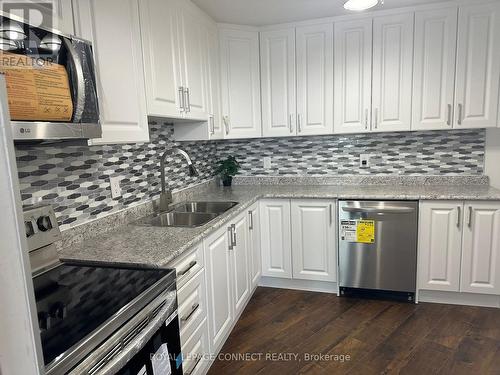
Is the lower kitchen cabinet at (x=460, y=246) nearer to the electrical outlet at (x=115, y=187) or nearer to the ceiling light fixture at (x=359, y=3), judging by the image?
the ceiling light fixture at (x=359, y=3)

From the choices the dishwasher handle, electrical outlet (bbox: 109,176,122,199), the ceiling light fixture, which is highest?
the ceiling light fixture

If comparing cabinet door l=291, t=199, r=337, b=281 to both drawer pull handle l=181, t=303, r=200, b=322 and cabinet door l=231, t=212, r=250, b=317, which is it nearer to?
cabinet door l=231, t=212, r=250, b=317

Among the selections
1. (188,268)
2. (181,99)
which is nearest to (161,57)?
(181,99)

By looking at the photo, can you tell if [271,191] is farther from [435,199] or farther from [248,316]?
[435,199]

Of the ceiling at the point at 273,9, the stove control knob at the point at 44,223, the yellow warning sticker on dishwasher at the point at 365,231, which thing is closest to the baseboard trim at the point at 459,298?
the yellow warning sticker on dishwasher at the point at 365,231

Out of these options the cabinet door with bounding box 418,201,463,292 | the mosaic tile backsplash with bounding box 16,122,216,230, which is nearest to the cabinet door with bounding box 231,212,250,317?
the mosaic tile backsplash with bounding box 16,122,216,230

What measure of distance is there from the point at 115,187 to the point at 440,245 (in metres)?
2.41

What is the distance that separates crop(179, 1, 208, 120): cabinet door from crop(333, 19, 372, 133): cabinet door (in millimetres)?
1165

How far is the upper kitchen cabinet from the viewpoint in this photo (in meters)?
1.75

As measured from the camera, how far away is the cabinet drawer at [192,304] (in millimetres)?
1512

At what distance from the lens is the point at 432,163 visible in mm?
2910

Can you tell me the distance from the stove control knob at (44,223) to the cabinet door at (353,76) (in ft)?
7.60

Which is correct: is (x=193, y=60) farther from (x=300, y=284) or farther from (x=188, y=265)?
(x=300, y=284)

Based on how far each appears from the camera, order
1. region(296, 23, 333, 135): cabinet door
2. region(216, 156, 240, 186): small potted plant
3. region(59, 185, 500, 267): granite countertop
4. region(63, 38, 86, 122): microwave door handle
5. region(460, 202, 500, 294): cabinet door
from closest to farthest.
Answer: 1. region(63, 38, 86, 122): microwave door handle
2. region(59, 185, 500, 267): granite countertop
3. region(460, 202, 500, 294): cabinet door
4. region(296, 23, 333, 135): cabinet door
5. region(216, 156, 240, 186): small potted plant
